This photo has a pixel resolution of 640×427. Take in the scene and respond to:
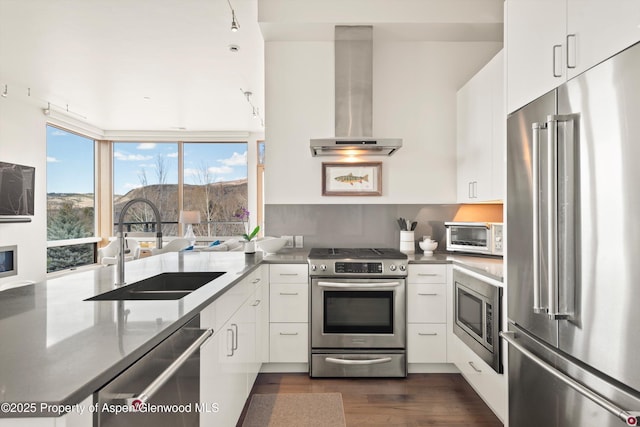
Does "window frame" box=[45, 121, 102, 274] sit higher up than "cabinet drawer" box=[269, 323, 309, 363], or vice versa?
"window frame" box=[45, 121, 102, 274]

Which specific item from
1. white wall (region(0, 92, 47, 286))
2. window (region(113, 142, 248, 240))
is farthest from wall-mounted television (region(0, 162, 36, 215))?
window (region(113, 142, 248, 240))

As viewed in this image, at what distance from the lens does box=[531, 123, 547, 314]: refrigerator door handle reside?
4.55 feet

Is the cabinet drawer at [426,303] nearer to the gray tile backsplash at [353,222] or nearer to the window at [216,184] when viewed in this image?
the gray tile backsplash at [353,222]

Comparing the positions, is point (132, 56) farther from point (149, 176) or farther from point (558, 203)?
point (149, 176)

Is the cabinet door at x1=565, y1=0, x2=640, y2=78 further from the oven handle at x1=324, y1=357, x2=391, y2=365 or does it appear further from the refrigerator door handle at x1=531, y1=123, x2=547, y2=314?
the oven handle at x1=324, y1=357, x2=391, y2=365

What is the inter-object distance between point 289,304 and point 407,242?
4.11 feet

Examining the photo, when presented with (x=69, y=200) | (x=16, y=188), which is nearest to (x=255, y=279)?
(x=16, y=188)

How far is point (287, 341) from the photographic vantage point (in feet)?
9.06

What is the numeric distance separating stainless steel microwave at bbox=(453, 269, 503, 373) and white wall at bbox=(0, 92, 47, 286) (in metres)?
5.42

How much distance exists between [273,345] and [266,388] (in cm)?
31

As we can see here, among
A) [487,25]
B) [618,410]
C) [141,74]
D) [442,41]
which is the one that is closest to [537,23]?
[618,410]

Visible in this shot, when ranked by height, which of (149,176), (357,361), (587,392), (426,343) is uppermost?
(149,176)

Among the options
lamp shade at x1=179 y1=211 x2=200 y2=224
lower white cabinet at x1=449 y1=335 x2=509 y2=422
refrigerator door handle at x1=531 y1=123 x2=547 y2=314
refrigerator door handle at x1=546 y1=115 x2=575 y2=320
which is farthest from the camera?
lamp shade at x1=179 y1=211 x2=200 y2=224

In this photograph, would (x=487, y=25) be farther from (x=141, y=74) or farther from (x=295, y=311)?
(x=141, y=74)
